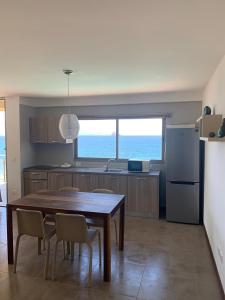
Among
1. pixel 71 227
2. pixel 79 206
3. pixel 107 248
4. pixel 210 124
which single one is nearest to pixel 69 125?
pixel 79 206

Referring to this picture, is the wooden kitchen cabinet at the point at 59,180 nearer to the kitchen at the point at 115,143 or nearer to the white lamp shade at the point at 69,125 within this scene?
the kitchen at the point at 115,143

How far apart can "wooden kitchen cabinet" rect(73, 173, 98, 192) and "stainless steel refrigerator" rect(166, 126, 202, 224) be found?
154 centimetres

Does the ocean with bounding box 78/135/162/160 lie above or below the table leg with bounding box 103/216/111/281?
above

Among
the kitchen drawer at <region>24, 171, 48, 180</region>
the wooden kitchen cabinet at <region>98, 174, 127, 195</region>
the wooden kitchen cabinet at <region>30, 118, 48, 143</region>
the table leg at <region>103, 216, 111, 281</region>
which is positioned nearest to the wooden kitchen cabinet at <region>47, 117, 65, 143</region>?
the wooden kitchen cabinet at <region>30, 118, 48, 143</region>

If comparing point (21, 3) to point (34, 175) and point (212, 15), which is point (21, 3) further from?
point (34, 175)

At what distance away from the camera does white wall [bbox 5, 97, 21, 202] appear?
575 centimetres

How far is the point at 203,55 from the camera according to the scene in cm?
282

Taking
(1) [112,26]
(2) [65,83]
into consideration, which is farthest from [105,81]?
(1) [112,26]

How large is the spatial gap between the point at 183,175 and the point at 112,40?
3.19 meters

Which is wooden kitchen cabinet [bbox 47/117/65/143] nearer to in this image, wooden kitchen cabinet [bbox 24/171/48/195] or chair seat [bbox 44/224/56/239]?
wooden kitchen cabinet [bbox 24/171/48/195]

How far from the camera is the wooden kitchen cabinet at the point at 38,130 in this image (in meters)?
6.06

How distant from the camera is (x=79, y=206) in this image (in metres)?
3.27

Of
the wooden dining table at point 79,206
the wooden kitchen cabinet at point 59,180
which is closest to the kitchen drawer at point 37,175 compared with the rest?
the wooden kitchen cabinet at point 59,180

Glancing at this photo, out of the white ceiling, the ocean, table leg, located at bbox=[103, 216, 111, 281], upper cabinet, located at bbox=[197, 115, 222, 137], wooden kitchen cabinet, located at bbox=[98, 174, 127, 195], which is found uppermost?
the white ceiling
